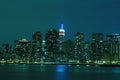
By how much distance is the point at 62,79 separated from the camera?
119875mm

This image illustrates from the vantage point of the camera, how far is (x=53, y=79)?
389 ft

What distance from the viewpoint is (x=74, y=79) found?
121375 millimetres

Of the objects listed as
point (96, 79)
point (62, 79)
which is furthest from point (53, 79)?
point (96, 79)

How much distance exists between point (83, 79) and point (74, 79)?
248cm

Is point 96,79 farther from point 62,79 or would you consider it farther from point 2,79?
point 2,79

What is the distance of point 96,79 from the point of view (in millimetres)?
118938

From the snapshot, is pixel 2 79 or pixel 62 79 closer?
pixel 2 79

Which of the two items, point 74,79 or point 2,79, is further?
point 74,79

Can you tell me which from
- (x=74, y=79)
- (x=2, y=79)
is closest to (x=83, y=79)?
(x=74, y=79)

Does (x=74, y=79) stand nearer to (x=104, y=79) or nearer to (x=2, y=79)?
(x=104, y=79)

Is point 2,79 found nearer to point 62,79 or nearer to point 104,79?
point 62,79

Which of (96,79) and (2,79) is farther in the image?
(96,79)

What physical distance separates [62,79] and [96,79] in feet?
30.2

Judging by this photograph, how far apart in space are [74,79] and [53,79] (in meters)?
6.33
